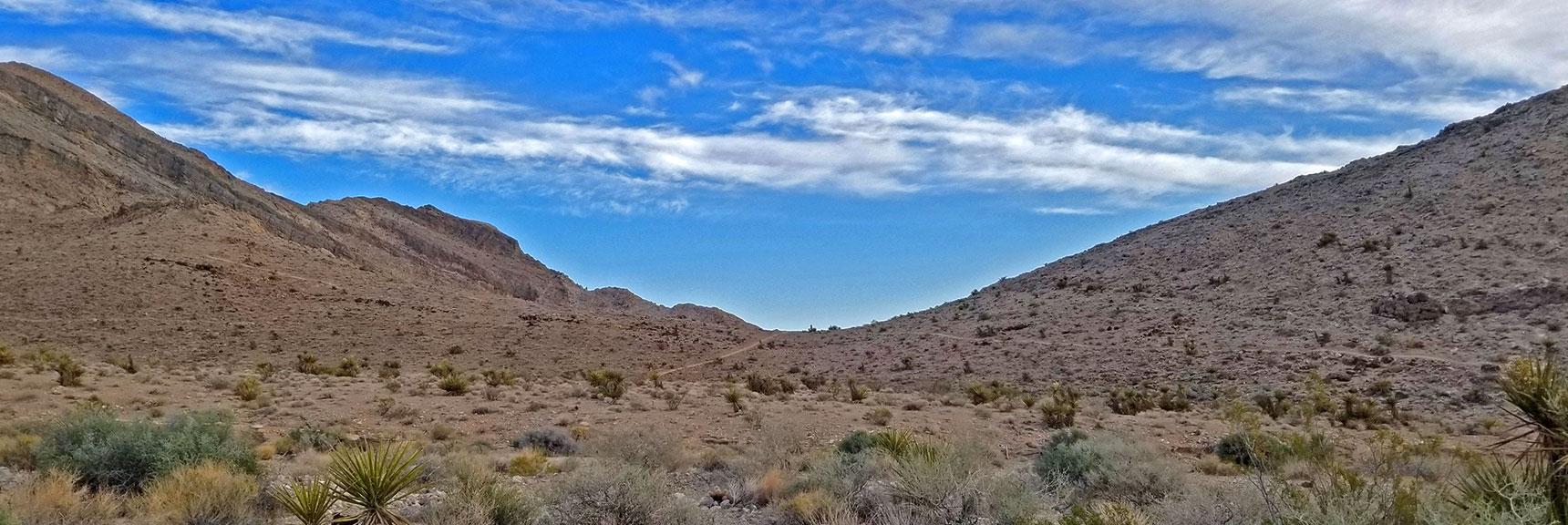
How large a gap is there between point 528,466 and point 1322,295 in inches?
1251

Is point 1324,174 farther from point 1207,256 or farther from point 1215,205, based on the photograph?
point 1207,256

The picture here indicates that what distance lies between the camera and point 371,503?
29.0 ft

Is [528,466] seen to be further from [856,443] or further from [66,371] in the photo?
[66,371]

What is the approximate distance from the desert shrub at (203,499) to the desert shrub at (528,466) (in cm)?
408

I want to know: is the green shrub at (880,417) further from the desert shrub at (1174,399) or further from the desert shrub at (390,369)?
the desert shrub at (390,369)

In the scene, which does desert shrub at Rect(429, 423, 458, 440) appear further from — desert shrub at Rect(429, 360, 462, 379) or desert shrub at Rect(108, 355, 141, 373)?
desert shrub at Rect(108, 355, 141, 373)

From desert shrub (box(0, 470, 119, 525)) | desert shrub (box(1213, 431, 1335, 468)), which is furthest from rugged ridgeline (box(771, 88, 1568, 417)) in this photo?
desert shrub (box(0, 470, 119, 525))

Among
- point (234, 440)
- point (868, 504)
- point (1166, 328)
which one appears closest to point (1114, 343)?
point (1166, 328)

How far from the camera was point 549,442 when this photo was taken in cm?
1720

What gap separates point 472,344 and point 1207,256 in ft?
119

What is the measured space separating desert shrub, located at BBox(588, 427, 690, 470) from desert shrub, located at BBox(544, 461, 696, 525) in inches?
119

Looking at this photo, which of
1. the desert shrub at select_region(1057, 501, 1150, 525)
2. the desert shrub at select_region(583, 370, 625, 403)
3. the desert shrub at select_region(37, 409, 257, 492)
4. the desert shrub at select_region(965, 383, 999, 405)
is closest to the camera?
the desert shrub at select_region(1057, 501, 1150, 525)

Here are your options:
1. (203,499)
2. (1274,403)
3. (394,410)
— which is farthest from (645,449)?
(1274,403)

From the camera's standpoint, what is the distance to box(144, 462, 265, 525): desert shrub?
8617 mm
